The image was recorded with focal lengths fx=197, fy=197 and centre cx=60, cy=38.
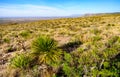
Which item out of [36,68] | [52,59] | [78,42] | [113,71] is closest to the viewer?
[113,71]

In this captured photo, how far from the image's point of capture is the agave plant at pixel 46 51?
9.52 m

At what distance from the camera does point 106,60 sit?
8.52 meters

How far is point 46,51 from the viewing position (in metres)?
10.1

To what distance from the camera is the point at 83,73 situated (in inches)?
321

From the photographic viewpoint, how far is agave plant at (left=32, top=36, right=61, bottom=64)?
9.52 meters

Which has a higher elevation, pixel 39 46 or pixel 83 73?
pixel 39 46

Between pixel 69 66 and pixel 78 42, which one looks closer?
pixel 69 66

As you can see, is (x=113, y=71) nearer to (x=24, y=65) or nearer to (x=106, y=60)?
(x=106, y=60)

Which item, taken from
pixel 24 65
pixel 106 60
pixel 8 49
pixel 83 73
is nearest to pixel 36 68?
pixel 24 65

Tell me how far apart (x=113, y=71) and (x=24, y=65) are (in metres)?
3.93

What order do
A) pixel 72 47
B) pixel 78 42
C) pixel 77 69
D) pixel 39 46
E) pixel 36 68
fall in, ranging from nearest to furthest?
1. pixel 77 69
2. pixel 36 68
3. pixel 39 46
4. pixel 72 47
5. pixel 78 42

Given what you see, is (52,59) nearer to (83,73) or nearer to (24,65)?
(24,65)

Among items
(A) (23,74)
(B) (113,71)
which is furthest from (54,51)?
(B) (113,71)

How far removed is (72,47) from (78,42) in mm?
1247
